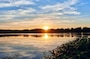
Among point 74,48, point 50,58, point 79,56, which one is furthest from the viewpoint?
point 50,58

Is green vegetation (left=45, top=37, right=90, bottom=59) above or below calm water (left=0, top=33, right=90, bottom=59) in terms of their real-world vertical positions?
above

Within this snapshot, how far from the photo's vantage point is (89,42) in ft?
44.4

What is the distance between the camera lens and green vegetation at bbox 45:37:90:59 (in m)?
12.6

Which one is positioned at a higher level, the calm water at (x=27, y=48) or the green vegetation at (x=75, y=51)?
the green vegetation at (x=75, y=51)

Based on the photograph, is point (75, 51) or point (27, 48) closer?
point (75, 51)

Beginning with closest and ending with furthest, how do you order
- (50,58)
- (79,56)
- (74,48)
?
(79,56), (74,48), (50,58)

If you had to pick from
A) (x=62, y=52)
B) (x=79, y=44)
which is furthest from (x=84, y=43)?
(x=62, y=52)

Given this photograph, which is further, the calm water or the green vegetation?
the calm water

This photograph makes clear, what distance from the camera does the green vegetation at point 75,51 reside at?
12648mm

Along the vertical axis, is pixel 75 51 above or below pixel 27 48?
above

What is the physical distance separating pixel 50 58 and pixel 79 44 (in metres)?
1.83

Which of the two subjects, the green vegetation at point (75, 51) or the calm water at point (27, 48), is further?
the calm water at point (27, 48)

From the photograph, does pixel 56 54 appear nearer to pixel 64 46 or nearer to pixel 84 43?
pixel 64 46

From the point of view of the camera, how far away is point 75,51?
513 inches
